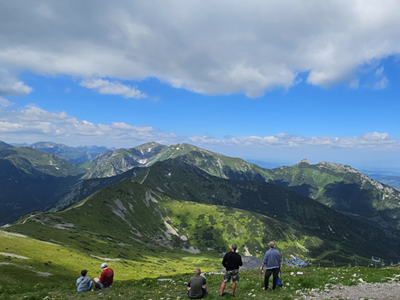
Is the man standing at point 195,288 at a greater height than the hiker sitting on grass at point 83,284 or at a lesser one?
greater

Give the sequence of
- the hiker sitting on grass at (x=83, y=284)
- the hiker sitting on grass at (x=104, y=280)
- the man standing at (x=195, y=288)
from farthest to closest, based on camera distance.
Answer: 1. the hiker sitting on grass at (x=104, y=280)
2. the hiker sitting on grass at (x=83, y=284)
3. the man standing at (x=195, y=288)

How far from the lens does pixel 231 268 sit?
18.7m

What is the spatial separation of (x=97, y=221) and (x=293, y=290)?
191 meters

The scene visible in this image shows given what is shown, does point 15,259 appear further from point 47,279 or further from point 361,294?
point 361,294

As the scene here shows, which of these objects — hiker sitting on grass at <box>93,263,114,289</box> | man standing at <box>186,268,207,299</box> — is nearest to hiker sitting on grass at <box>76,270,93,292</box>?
hiker sitting on grass at <box>93,263,114,289</box>

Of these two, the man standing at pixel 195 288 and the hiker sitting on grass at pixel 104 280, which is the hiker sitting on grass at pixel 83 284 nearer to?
the hiker sitting on grass at pixel 104 280

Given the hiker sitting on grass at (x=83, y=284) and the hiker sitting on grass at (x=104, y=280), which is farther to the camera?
the hiker sitting on grass at (x=104, y=280)

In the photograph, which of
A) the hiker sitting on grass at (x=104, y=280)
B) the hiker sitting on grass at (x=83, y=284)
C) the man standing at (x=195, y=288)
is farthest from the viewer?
the hiker sitting on grass at (x=104, y=280)

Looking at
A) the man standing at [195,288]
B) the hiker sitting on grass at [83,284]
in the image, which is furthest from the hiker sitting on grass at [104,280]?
the man standing at [195,288]

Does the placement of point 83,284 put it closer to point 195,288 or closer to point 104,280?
point 104,280

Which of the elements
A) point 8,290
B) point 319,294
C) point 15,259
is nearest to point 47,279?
point 15,259

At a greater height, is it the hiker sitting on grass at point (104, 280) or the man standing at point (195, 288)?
the man standing at point (195, 288)

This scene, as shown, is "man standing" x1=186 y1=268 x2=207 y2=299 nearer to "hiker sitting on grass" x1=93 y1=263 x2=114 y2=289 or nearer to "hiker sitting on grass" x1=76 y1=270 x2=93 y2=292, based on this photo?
"hiker sitting on grass" x1=93 y1=263 x2=114 y2=289

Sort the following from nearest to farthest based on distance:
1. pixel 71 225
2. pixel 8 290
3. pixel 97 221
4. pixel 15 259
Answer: pixel 8 290 → pixel 15 259 → pixel 71 225 → pixel 97 221
